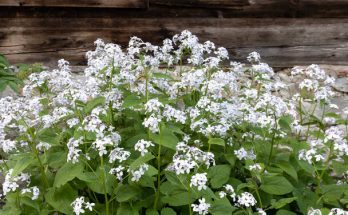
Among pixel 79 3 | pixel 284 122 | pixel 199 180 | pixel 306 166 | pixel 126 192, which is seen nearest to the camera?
pixel 199 180

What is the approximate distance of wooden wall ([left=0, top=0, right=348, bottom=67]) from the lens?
5840mm

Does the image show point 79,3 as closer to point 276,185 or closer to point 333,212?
point 276,185

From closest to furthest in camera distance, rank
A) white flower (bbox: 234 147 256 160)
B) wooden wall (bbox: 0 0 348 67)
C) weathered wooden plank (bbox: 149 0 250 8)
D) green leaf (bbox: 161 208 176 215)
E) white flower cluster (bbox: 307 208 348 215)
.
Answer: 1. white flower cluster (bbox: 307 208 348 215)
2. green leaf (bbox: 161 208 176 215)
3. white flower (bbox: 234 147 256 160)
4. wooden wall (bbox: 0 0 348 67)
5. weathered wooden plank (bbox: 149 0 250 8)

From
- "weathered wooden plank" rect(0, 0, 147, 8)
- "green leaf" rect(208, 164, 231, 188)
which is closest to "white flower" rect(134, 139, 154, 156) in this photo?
"green leaf" rect(208, 164, 231, 188)

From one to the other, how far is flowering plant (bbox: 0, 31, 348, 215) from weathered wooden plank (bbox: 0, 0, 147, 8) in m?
2.16

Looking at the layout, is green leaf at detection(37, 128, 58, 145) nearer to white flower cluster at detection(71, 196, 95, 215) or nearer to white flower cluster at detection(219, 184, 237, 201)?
white flower cluster at detection(71, 196, 95, 215)

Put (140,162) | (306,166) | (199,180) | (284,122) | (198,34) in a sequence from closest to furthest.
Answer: (199,180)
(140,162)
(306,166)
(284,122)
(198,34)

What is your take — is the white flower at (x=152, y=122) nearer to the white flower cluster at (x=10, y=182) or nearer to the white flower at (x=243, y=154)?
the white flower at (x=243, y=154)

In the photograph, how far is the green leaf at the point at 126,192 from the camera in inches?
122

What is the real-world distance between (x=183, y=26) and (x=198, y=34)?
0.19 meters

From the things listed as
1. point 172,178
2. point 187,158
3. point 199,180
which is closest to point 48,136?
point 172,178

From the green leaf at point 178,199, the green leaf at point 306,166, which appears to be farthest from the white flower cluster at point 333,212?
the green leaf at point 178,199

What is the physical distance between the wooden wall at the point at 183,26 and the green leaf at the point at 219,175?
2982 mm

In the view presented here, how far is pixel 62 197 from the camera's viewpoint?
128 inches
